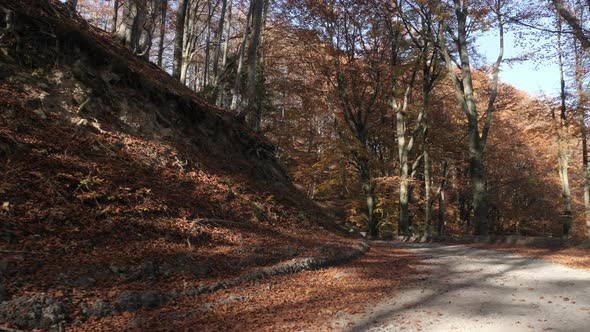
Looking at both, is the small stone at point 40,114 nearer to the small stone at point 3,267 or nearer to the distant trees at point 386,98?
the small stone at point 3,267

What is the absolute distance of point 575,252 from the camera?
9.50 m

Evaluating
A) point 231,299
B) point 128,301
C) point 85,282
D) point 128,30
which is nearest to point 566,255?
point 231,299

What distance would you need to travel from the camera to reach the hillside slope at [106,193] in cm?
391

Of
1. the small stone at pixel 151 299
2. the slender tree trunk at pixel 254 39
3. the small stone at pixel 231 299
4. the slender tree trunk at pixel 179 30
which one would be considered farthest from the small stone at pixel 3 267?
the slender tree trunk at pixel 179 30

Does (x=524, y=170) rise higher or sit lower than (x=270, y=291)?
higher

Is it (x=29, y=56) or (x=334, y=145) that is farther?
(x=334, y=145)

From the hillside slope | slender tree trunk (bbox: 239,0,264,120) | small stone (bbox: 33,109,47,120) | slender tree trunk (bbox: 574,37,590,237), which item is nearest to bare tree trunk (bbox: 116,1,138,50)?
the hillside slope

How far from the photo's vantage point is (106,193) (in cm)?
569

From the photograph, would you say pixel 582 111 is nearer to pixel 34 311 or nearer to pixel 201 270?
pixel 201 270

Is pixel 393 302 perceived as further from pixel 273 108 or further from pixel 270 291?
pixel 273 108

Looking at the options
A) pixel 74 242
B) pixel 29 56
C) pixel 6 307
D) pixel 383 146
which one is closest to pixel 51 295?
pixel 6 307

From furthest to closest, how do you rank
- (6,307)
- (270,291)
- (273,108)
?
(273,108) → (270,291) → (6,307)

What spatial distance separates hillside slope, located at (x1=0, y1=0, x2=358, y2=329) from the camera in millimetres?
3910

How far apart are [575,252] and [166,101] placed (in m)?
11.6
